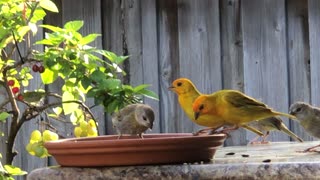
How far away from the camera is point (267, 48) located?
12.6 ft

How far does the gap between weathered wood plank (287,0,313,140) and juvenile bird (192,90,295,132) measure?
54.6 inches

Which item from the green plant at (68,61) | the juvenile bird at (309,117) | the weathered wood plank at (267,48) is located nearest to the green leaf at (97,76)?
the green plant at (68,61)

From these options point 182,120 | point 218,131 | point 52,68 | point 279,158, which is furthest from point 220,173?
point 182,120

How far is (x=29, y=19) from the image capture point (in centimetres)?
283

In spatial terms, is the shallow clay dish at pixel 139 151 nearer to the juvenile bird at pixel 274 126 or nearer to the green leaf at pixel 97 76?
the green leaf at pixel 97 76

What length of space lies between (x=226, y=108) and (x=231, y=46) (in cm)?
145

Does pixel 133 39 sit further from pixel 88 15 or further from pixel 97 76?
pixel 97 76

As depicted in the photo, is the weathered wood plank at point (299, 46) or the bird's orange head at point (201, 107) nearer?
the bird's orange head at point (201, 107)

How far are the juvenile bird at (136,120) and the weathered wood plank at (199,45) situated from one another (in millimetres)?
1276

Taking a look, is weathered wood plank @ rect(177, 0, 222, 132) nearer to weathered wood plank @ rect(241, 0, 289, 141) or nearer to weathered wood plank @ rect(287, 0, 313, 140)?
weathered wood plank @ rect(241, 0, 289, 141)

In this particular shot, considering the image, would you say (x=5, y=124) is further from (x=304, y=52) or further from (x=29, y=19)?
(x=304, y=52)

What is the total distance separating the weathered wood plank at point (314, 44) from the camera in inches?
149

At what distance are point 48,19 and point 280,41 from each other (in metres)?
1.05

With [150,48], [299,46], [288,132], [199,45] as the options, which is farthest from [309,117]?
[150,48]
